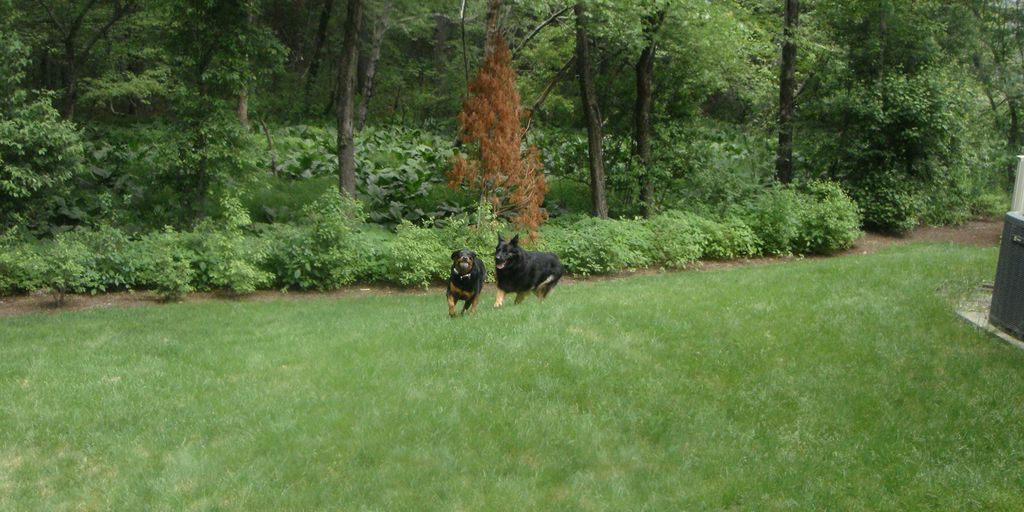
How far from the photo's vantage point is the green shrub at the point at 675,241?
17688 millimetres

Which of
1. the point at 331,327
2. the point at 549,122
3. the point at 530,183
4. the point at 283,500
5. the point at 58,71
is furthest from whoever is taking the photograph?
the point at 58,71

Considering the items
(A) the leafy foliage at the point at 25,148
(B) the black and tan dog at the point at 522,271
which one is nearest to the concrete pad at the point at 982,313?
(B) the black and tan dog at the point at 522,271

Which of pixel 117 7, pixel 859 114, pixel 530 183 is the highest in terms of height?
pixel 117 7

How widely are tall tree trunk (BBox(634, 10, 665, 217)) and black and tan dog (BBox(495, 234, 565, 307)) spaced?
8.78m

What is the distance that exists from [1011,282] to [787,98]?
1374 centimetres

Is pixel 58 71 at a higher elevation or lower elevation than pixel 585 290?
higher

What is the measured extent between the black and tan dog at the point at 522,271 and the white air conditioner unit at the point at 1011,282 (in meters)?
5.47

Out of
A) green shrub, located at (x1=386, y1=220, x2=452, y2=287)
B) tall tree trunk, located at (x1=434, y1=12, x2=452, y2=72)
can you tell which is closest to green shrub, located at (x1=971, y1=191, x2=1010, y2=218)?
green shrub, located at (x1=386, y1=220, x2=452, y2=287)

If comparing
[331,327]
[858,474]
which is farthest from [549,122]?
[858,474]

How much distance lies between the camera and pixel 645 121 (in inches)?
822

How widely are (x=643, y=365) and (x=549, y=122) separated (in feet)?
50.8

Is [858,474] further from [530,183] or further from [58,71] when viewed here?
[58,71]

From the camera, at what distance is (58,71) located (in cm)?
2709

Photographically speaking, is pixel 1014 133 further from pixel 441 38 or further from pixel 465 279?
pixel 441 38
